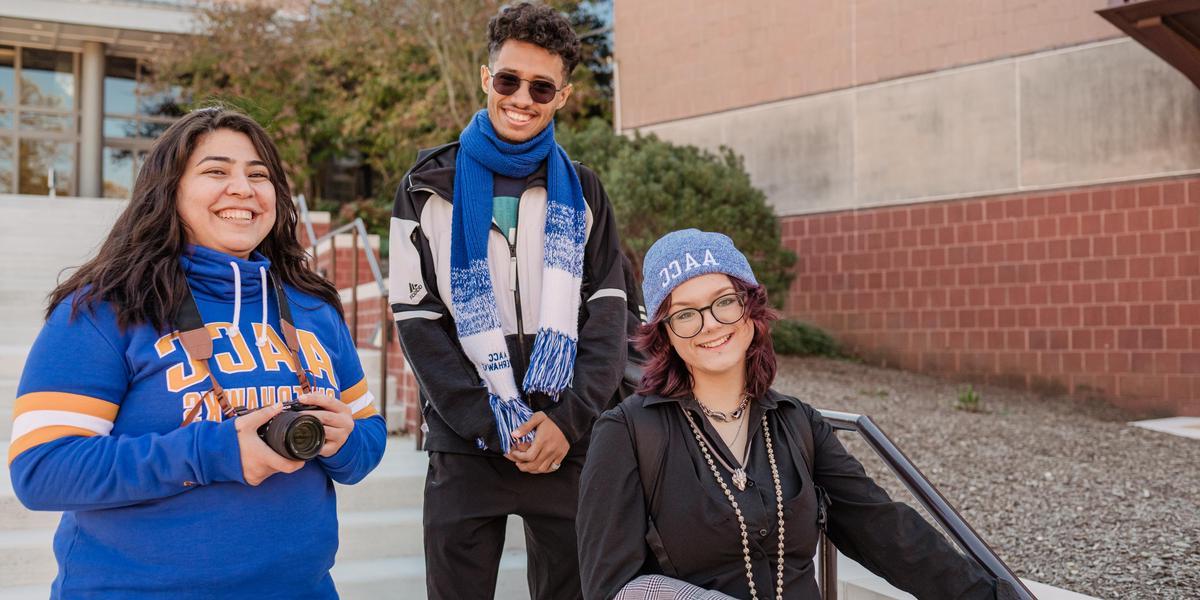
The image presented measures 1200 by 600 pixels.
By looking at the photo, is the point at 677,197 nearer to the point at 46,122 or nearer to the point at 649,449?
the point at 649,449

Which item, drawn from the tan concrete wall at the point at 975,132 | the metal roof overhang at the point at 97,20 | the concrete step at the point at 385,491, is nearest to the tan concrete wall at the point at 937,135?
the tan concrete wall at the point at 975,132

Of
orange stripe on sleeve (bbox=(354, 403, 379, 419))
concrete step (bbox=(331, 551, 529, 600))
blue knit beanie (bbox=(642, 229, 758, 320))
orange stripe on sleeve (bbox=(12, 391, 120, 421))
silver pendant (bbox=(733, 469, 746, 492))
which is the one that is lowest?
concrete step (bbox=(331, 551, 529, 600))

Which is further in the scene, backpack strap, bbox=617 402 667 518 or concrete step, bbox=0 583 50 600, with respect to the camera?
concrete step, bbox=0 583 50 600

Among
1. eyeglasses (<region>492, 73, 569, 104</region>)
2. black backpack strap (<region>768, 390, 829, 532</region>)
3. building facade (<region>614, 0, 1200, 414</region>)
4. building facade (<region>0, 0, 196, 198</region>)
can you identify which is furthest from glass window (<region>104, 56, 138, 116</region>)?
black backpack strap (<region>768, 390, 829, 532</region>)

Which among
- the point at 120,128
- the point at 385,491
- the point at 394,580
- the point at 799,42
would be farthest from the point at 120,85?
the point at 394,580

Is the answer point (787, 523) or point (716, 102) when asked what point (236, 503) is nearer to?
point (787, 523)

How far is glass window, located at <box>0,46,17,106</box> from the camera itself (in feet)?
55.5

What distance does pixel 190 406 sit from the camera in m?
1.72

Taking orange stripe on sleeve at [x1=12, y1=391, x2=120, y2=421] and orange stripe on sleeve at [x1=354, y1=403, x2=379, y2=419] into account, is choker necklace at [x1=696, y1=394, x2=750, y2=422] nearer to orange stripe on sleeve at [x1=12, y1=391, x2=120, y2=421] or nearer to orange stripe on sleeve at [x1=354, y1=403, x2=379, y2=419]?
orange stripe on sleeve at [x1=354, y1=403, x2=379, y2=419]

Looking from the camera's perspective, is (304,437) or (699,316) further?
(699,316)

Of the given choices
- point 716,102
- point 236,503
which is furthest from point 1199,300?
point 236,503

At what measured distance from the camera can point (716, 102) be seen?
1084cm

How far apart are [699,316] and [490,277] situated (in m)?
0.64

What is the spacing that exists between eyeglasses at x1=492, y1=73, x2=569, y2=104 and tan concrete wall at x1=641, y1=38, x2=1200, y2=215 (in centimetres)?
730
